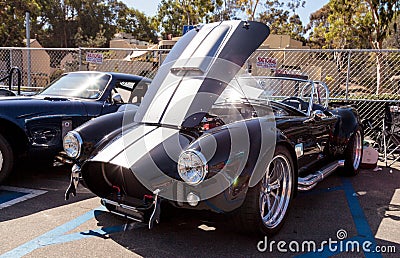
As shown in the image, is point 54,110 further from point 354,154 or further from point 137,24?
point 137,24

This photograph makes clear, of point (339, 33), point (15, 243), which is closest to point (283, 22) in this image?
point (339, 33)

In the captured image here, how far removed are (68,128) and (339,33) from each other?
23.5 metres

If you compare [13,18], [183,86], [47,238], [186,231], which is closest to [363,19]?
[183,86]

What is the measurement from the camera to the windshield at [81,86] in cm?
509

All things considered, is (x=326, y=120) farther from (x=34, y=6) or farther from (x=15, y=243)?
(x=34, y=6)

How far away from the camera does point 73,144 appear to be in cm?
335

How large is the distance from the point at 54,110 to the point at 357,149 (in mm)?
4437

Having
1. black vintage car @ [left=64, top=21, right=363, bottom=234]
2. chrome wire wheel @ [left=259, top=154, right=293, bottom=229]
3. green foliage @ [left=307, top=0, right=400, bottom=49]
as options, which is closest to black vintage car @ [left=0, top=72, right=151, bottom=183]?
black vintage car @ [left=64, top=21, right=363, bottom=234]

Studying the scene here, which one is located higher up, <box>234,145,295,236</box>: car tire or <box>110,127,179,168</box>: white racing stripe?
<box>110,127,179,168</box>: white racing stripe

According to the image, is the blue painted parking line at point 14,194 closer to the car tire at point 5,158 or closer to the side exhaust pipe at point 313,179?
the car tire at point 5,158

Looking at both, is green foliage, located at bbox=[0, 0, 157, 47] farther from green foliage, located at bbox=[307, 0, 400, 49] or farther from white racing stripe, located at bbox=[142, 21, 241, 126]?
white racing stripe, located at bbox=[142, 21, 241, 126]

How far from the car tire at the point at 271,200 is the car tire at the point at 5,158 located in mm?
2790

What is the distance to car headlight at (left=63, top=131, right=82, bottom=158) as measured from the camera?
3.31 meters

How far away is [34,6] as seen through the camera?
25766 mm
